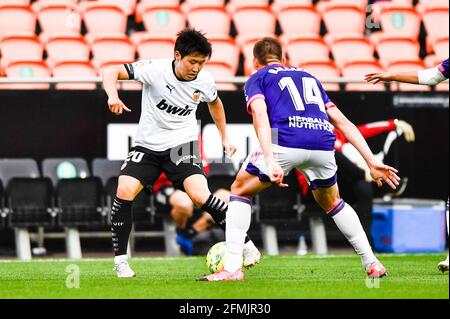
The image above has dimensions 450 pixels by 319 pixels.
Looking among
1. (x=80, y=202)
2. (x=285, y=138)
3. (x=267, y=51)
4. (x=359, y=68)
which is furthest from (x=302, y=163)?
(x=359, y=68)

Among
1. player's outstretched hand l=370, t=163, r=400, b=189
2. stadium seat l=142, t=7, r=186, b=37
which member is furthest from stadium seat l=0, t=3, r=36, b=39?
player's outstretched hand l=370, t=163, r=400, b=189

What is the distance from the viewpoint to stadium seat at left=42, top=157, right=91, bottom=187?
1368 centimetres

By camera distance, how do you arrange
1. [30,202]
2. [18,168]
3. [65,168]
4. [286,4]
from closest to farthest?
[30,202]
[18,168]
[65,168]
[286,4]

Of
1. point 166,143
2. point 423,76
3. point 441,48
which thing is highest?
point 441,48

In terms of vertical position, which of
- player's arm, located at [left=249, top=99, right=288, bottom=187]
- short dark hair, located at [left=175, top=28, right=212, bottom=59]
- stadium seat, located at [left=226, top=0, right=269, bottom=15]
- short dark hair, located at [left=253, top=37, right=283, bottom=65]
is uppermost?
stadium seat, located at [left=226, top=0, right=269, bottom=15]

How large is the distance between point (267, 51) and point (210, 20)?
27.1 ft

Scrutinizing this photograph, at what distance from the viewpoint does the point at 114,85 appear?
28.7 feet

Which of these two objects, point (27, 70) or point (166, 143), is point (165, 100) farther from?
point (27, 70)

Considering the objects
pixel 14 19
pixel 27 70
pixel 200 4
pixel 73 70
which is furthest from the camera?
pixel 200 4

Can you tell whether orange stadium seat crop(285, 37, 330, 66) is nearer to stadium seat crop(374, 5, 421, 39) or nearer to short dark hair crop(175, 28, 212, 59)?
stadium seat crop(374, 5, 421, 39)

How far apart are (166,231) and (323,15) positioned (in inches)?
207

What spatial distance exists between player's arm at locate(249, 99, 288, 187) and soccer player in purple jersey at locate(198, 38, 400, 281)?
0.03 feet

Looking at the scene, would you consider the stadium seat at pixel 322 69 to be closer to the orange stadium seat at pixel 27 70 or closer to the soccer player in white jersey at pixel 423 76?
the orange stadium seat at pixel 27 70

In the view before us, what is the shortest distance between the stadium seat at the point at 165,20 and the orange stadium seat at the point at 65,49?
48.5 inches
